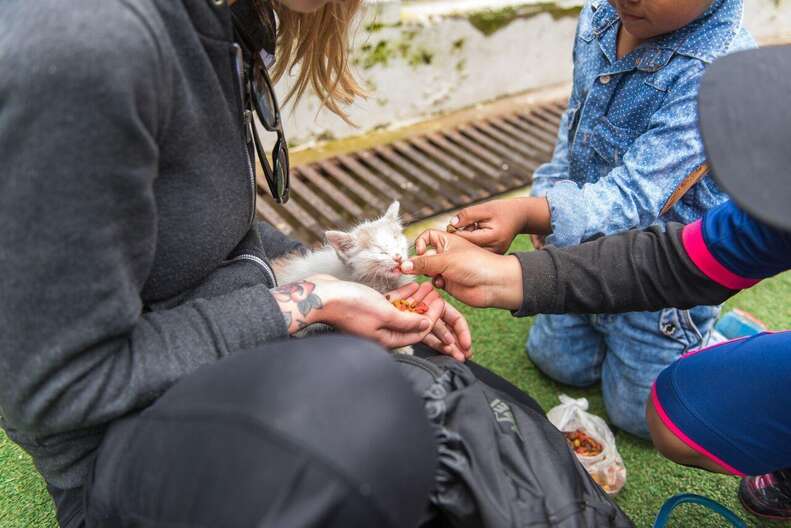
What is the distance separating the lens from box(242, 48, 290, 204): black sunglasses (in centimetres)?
133

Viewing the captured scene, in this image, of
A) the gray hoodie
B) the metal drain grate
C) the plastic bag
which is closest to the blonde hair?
the gray hoodie

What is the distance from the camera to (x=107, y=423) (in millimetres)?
1032

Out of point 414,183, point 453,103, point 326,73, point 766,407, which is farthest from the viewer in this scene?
point 453,103

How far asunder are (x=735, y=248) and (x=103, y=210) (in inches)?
52.0

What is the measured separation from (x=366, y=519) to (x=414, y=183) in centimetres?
242

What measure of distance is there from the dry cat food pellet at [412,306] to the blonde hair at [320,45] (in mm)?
672

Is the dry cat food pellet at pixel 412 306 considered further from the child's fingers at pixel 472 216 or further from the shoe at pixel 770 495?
the shoe at pixel 770 495

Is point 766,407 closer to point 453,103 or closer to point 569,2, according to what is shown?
point 453,103

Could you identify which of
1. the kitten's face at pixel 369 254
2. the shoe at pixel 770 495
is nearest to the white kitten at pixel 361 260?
the kitten's face at pixel 369 254

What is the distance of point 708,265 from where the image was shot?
1.43m

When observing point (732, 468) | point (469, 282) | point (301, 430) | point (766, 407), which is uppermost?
point (301, 430)

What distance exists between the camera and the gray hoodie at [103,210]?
818 millimetres

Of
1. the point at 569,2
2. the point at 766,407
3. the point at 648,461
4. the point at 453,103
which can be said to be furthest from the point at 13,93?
the point at 569,2

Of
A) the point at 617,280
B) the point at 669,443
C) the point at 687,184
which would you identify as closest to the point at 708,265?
the point at 617,280
